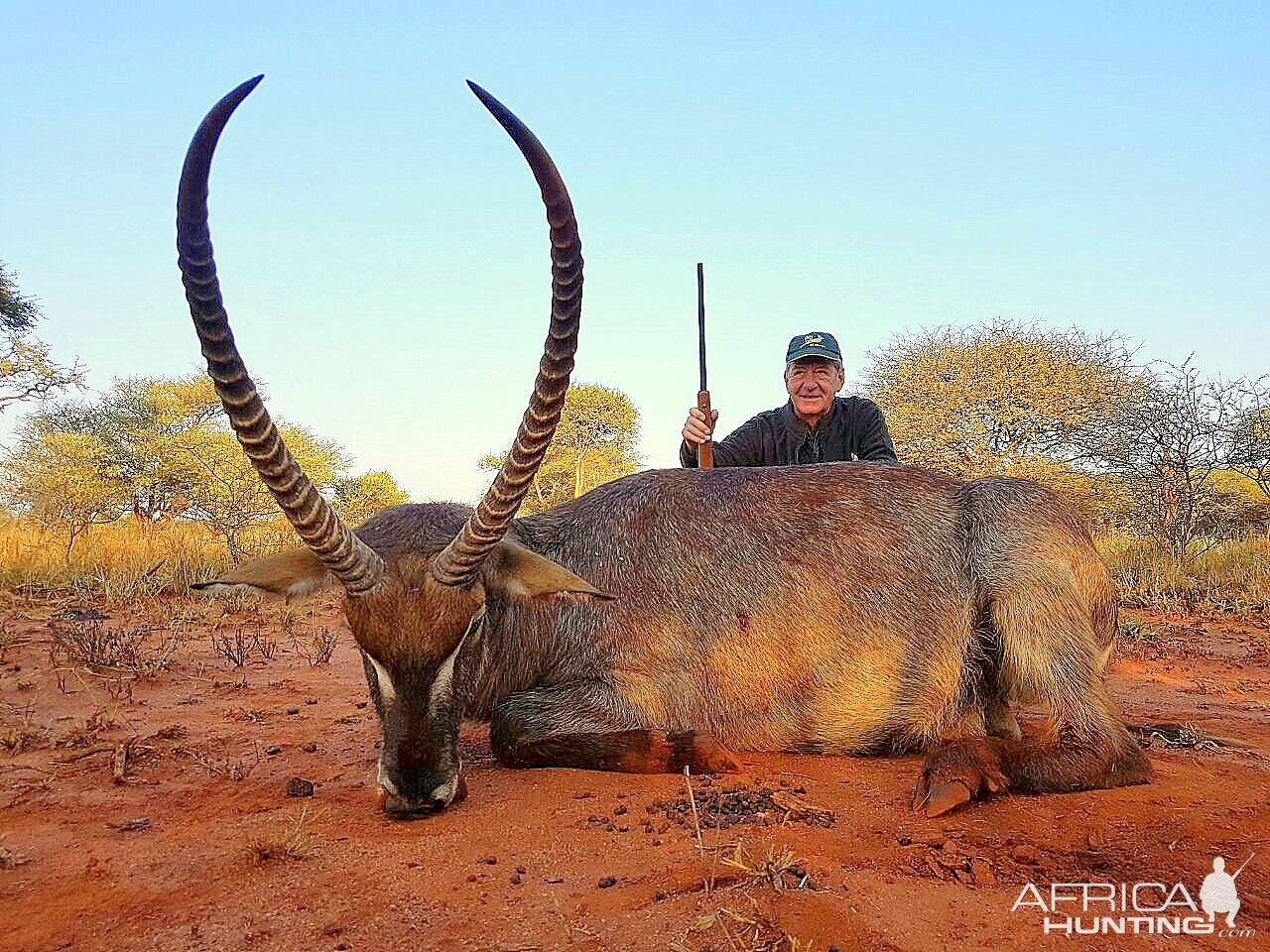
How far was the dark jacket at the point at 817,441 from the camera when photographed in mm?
7910

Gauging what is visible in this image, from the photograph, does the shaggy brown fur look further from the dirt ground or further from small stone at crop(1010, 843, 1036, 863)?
small stone at crop(1010, 843, 1036, 863)

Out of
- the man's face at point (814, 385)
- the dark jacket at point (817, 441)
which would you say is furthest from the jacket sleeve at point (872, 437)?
the man's face at point (814, 385)

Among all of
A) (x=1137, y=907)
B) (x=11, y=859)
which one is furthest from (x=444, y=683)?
(x=1137, y=907)

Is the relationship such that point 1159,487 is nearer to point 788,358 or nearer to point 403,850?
point 788,358

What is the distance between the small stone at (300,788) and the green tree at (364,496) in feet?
56.7

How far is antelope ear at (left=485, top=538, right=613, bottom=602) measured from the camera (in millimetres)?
3990

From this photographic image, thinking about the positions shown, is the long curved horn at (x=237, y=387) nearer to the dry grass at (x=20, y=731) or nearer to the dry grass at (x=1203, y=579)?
the dry grass at (x=20, y=731)

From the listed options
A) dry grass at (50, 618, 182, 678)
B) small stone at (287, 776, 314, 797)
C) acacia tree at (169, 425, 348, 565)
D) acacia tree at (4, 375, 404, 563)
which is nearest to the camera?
small stone at (287, 776, 314, 797)

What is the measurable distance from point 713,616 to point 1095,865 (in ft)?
6.57

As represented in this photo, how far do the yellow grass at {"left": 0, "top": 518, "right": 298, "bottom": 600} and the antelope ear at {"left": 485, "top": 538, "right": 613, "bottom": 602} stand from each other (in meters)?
6.45

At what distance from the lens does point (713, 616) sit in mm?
4551

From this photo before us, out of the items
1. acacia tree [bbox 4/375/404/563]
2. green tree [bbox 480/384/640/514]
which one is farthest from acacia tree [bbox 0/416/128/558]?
green tree [bbox 480/384/640/514]

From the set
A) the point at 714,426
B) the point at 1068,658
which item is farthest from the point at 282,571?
the point at 714,426

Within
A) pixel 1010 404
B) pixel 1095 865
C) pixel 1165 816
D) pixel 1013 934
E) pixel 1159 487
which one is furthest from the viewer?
pixel 1010 404
